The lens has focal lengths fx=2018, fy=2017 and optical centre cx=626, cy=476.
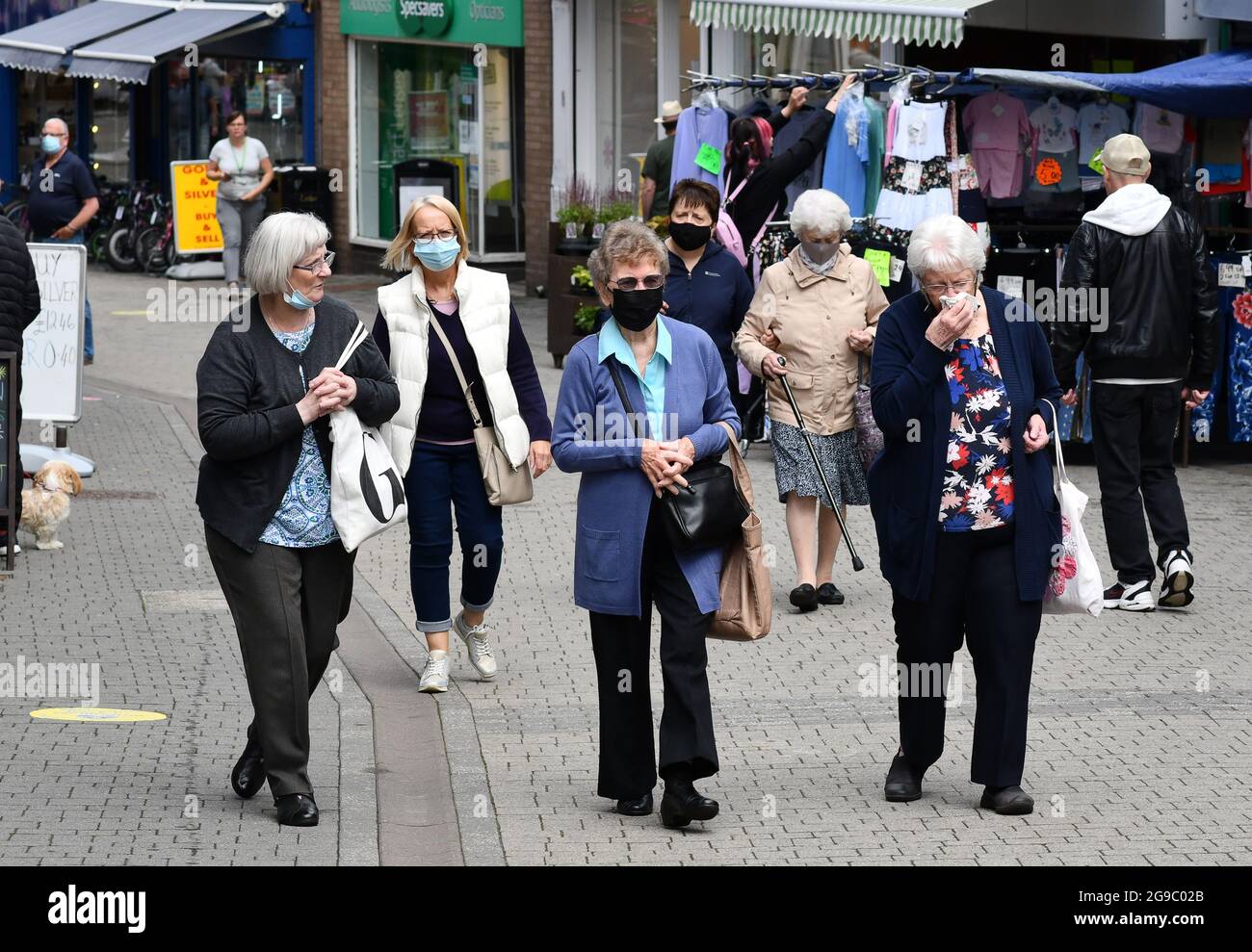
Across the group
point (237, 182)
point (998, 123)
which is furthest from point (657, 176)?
point (237, 182)

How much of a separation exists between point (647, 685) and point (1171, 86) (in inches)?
290

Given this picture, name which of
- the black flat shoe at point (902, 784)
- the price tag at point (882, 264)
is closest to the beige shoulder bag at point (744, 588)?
the black flat shoe at point (902, 784)

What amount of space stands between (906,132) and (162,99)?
17.4 meters

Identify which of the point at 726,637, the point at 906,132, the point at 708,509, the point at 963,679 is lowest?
the point at 963,679

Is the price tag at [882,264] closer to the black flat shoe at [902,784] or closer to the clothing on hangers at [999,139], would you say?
the clothing on hangers at [999,139]

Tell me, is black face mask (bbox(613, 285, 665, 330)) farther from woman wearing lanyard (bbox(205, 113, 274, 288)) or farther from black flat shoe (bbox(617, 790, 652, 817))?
woman wearing lanyard (bbox(205, 113, 274, 288))

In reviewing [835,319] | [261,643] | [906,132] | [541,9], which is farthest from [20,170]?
[261,643]

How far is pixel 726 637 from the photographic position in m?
6.27

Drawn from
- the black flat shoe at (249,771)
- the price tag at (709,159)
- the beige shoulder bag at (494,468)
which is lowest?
the black flat shoe at (249,771)

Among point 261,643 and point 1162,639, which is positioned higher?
point 261,643

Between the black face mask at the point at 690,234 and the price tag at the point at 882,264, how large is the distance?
13.2 feet

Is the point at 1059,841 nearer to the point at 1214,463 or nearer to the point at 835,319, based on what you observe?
the point at 835,319

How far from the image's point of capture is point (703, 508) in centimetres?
609

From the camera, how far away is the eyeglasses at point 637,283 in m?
6.18
